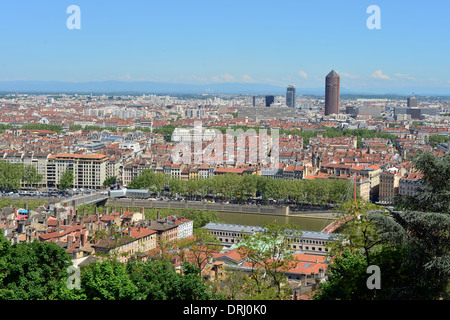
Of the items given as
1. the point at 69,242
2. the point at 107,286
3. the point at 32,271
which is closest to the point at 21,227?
the point at 69,242

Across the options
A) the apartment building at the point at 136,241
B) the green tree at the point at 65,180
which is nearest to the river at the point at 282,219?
the apartment building at the point at 136,241

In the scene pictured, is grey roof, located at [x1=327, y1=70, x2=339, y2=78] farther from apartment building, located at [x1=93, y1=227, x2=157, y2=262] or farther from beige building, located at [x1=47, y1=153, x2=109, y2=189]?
apartment building, located at [x1=93, y1=227, x2=157, y2=262]

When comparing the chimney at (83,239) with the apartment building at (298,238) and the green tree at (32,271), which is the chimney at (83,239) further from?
the apartment building at (298,238)

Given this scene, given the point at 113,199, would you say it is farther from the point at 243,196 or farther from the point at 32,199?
the point at 243,196

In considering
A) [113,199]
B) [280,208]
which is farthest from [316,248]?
[113,199]

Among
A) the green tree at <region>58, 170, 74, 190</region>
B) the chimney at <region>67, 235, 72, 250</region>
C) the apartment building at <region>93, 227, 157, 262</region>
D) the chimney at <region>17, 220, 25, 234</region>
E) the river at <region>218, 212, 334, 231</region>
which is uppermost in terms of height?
the chimney at <region>67, 235, 72, 250</region>

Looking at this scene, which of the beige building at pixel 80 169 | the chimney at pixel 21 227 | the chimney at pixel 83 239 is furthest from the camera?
the beige building at pixel 80 169

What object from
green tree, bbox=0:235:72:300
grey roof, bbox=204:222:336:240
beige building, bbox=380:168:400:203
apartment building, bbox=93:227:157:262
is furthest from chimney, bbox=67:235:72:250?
beige building, bbox=380:168:400:203
